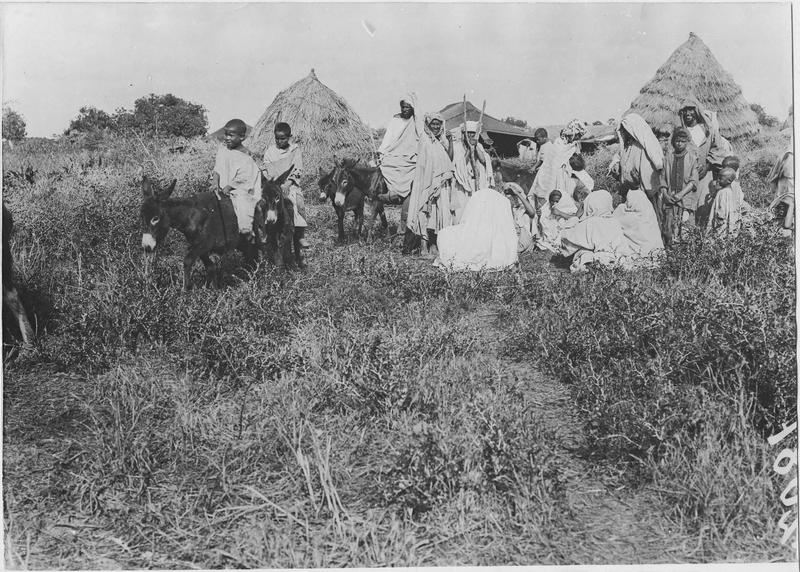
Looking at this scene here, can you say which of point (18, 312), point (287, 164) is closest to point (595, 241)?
point (287, 164)

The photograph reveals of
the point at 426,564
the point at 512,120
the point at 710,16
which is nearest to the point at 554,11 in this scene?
the point at 710,16

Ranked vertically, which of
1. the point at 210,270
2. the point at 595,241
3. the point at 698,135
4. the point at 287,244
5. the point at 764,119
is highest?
the point at 764,119

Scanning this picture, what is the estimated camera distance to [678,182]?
8.59 m

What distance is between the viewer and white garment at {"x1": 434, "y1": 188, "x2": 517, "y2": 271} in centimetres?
809

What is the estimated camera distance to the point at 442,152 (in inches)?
361

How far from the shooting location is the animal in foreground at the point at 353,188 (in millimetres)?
10211

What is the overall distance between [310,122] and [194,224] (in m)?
11.5

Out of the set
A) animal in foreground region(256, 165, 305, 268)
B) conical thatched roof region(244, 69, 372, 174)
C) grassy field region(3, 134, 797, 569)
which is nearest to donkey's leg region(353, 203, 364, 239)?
animal in foreground region(256, 165, 305, 268)

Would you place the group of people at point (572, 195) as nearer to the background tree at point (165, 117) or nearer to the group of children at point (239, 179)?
the group of children at point (239, 179)

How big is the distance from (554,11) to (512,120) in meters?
42.6

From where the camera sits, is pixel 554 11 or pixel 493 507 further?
pixel 554 11

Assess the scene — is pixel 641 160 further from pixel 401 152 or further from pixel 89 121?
pixel 89 121

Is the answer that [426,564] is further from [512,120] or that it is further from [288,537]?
[512,120]

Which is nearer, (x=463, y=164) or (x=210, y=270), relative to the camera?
(x=210, y=270)
